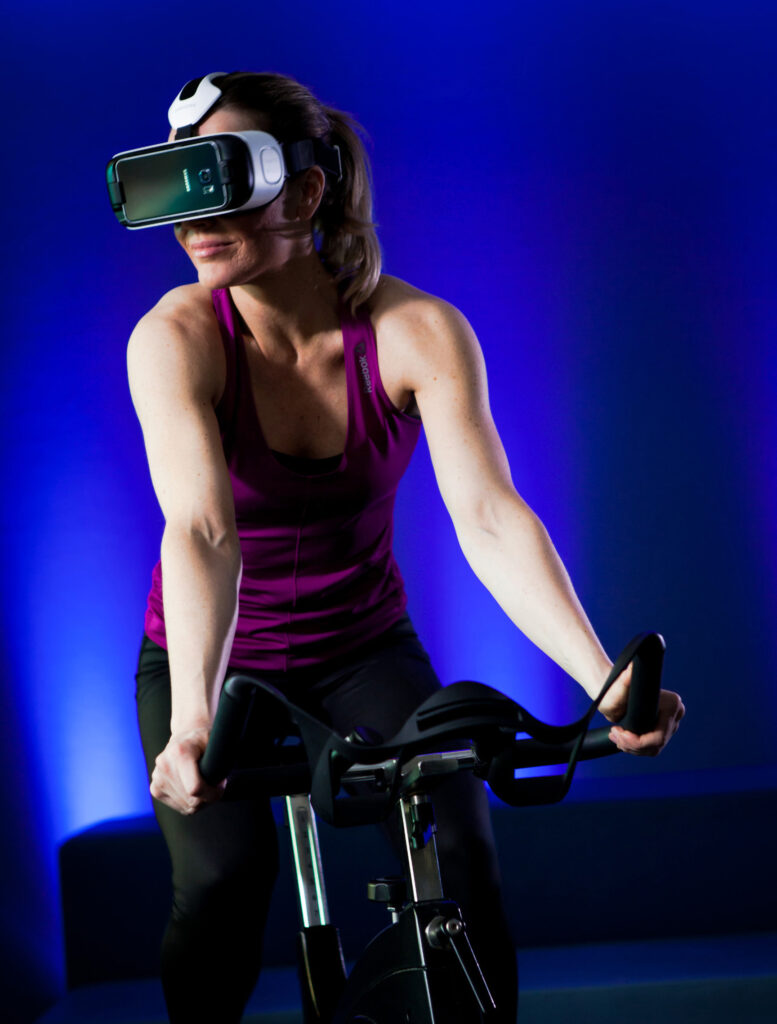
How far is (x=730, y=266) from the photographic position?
10.3 ft

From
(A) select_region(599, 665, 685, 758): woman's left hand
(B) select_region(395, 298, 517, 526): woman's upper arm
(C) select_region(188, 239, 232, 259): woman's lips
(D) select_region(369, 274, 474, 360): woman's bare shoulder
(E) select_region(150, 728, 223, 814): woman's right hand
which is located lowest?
(A) select_region(599, 665, 685, 758): woman's left hand

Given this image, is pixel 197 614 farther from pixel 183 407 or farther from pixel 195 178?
pixel 195 178

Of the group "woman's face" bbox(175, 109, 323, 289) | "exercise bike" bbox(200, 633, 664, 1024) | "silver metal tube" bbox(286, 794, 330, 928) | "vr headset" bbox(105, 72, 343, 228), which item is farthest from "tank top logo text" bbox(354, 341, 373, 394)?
"exercise bike" bbox(200, 633, 664, 1024)

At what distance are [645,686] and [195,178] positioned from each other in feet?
2.53

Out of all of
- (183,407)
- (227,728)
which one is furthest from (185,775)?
(183,407)

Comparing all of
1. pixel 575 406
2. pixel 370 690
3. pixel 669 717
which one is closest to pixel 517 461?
pixel 575 406

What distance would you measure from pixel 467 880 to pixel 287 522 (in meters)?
0.54

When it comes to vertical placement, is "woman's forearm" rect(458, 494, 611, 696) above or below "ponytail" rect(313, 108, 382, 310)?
below

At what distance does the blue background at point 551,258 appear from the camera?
122 inches

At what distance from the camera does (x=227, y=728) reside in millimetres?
981

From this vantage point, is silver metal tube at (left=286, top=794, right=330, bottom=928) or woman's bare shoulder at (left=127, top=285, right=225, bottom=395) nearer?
silver metal tube at (left=286, top=794, right=330, bottom=928)

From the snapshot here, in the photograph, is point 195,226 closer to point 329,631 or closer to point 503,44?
point 329,631

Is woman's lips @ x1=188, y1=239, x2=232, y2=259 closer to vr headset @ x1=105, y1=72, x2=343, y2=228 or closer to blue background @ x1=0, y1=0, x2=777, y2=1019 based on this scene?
vr headset @ x1=105, y1=72, x2=343, y2=228

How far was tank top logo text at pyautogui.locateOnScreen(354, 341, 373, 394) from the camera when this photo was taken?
1.68 metres
